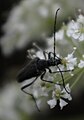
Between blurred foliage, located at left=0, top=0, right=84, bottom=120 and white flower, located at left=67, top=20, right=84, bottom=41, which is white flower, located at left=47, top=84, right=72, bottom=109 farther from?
blurred foliage, located at left=0, top=0, right=84, bottom=120

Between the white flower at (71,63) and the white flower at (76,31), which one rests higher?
the white flower at (76,31)

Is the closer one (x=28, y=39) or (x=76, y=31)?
(x=76, y=31)

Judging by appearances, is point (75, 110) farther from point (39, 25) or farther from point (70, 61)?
point (70, 61)

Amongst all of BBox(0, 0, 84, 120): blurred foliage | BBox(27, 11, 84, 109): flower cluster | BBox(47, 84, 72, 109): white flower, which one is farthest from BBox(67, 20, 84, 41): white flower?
BBox(0, 0, 84, 120): blurred foliage

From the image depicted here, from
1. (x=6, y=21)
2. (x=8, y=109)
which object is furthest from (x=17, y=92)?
(x=6, y=21)

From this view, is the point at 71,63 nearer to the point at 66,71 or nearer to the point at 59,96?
the point at 66,71

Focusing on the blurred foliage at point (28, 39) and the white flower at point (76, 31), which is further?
the blurred foliage at point (28, 39)

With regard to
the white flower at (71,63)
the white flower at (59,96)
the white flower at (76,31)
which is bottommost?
the white flower at (59,96)

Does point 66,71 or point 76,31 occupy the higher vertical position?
point 76,31

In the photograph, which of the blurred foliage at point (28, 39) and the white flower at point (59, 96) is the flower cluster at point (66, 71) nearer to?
the white flower at point (59, 96)

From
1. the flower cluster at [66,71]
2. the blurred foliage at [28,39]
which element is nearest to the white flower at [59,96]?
the flower cluster at [66,71]

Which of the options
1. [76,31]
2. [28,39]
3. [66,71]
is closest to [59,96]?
[66,71]

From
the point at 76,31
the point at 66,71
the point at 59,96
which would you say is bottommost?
the point at 59,96
